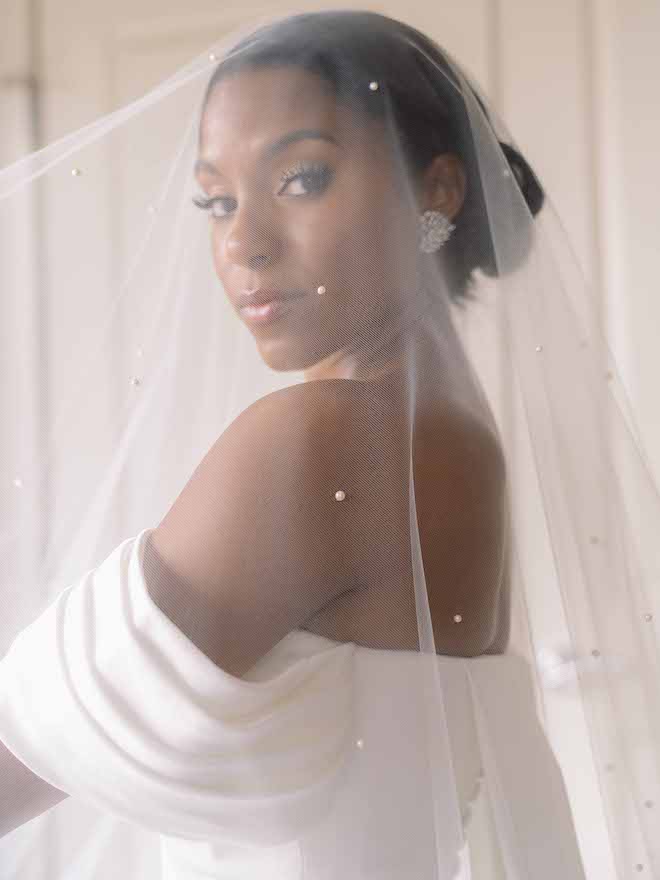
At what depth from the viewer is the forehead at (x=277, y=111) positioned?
1.82 feet

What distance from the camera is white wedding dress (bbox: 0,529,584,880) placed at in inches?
18.7

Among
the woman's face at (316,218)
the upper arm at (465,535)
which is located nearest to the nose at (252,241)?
the woman's face at (316,218)

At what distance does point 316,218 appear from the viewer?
559 millimetres

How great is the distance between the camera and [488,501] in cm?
58

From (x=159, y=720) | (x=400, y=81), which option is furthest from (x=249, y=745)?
(x=400, y=81)

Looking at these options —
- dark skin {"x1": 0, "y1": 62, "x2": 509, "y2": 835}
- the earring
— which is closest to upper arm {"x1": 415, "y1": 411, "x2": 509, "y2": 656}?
dark skin {"x1": 0, "y1": 62, "x2": 509, "y2": 835}

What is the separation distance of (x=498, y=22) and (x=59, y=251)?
34.4 inches

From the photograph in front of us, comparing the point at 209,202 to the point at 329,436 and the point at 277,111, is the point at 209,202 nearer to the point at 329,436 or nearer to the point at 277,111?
the point at 277,111

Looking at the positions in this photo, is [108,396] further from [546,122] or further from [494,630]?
[546,122]

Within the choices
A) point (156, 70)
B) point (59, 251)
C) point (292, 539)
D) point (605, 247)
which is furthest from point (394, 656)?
point (605, 247)

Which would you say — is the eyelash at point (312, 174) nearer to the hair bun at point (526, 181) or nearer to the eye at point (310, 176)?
the eye at point (310, 176)

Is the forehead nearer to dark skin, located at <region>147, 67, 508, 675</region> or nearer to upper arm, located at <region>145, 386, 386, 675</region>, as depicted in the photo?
dark skin, located at <region>147, 67, 508, 675</region>

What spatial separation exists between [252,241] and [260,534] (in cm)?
17

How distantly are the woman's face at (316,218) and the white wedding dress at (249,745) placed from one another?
0.15 m
